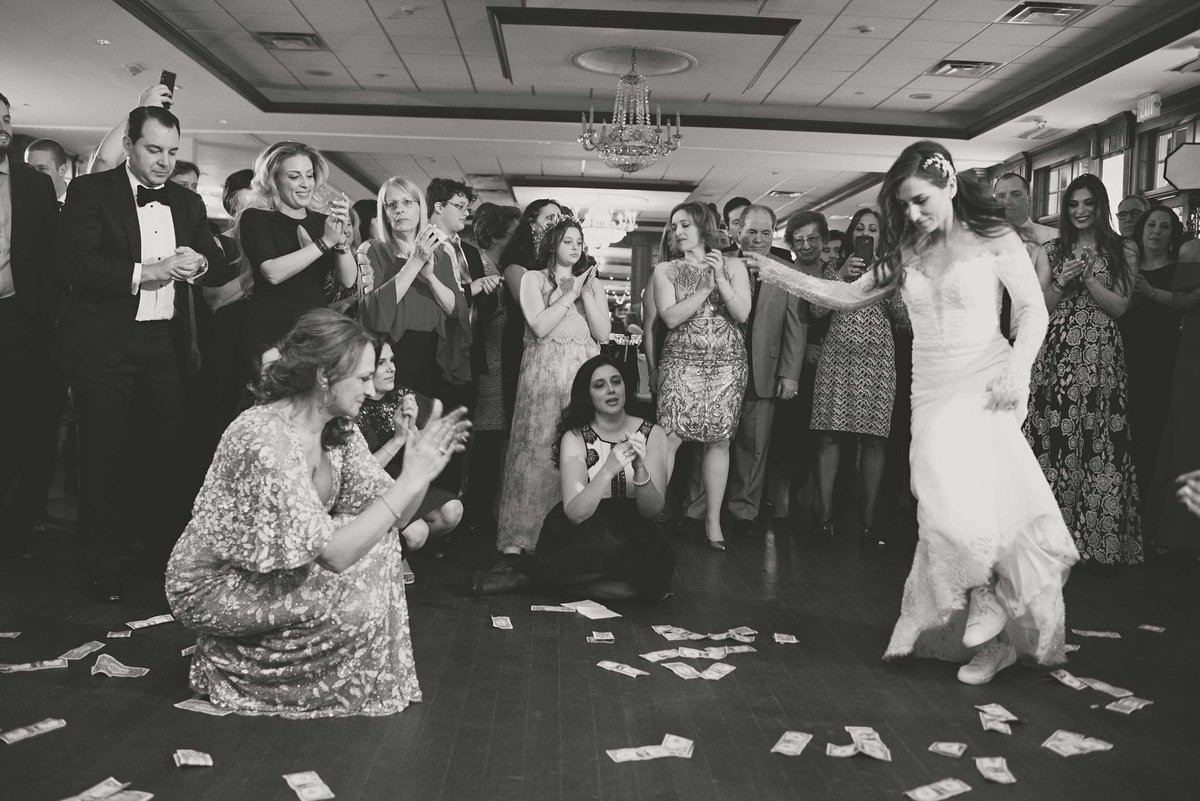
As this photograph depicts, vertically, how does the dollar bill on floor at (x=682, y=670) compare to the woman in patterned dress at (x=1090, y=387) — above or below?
below

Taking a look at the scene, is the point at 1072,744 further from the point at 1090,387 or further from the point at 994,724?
the point at 1090,387

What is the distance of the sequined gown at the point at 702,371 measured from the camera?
533 centimetres

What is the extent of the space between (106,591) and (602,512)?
1.86 m

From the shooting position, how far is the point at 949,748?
8.74 ft

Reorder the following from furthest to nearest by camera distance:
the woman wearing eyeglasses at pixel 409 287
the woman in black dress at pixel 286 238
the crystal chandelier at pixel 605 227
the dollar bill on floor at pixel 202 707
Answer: the crystal chandelier at pixel 605 227 → the woman wearing eyeglasses at pixel 409 287 → the woman in black dress at pixel 286 238 → the dollar bill on floor at pixel 202 707

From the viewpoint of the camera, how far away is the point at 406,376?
4.80 metres

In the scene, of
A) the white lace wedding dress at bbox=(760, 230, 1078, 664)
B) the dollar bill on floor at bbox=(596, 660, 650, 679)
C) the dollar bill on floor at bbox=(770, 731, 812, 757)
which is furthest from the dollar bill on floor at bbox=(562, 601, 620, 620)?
the dollar bill on floor at bbox=(770, 731, 812, 757)

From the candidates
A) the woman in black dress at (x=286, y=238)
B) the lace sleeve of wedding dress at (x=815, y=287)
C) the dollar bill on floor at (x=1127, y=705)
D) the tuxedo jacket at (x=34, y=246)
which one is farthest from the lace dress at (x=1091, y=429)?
the tuxedo jacket at (x=34, y=246)

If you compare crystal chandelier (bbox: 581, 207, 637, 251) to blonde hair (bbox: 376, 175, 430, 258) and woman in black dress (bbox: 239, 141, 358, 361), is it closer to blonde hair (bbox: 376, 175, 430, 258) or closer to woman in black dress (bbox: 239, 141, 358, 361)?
blonde hair (bbox: 376, 175, 430, 258)

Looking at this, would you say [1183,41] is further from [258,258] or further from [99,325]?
[99,325]

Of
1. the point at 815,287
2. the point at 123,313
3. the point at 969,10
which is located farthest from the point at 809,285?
the point at 969,10

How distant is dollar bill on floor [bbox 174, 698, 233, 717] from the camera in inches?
109

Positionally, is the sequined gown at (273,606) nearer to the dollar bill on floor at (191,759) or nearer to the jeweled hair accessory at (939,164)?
the dollar bill on floor at (191,759)

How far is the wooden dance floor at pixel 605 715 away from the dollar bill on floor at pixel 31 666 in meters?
0.04
